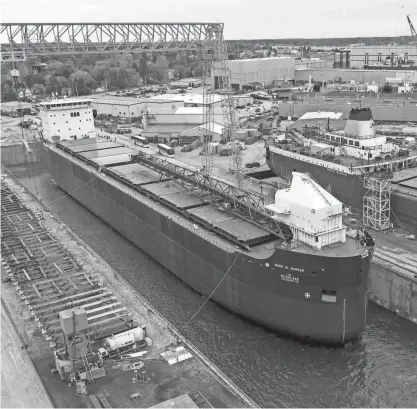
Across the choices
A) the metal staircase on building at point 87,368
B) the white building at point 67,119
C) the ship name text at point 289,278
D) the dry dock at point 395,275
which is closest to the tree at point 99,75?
the white building at point 67,119

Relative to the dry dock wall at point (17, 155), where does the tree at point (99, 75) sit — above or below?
above

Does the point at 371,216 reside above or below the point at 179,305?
above

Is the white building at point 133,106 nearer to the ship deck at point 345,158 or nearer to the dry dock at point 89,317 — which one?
the ship deck at point 345,158

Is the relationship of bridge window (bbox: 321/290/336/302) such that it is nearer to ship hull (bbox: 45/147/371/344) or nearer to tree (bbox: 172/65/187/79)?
ship hull (bbox: 45/147/371/344)

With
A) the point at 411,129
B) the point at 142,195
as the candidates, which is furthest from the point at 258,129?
the point at 142,195

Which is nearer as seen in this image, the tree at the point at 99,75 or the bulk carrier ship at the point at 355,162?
the bulk carrier ship at the point at 355,162

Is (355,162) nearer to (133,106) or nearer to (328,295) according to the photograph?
(328,295)

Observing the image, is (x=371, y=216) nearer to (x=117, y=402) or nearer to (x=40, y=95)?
(x=117, y=402)
